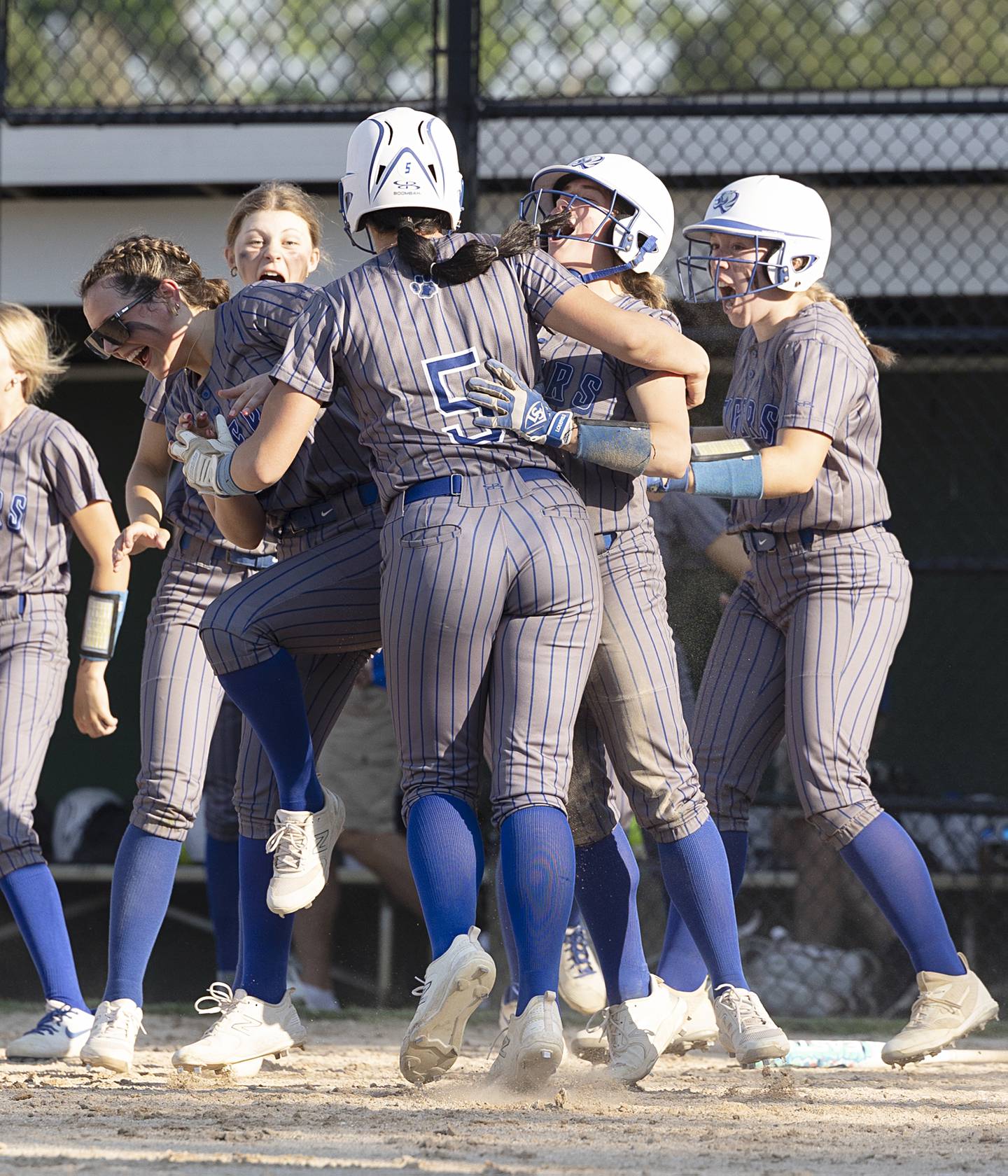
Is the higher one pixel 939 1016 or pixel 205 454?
pixel 205 454

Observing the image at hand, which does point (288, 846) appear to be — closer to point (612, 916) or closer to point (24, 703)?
point (612, 916)

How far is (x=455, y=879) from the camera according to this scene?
2586 millimetres

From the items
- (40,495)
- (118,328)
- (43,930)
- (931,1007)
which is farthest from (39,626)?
(931,1007)

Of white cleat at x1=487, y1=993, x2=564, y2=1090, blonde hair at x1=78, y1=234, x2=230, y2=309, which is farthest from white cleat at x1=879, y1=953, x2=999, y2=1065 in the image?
blonde hair at x1=78, y1=234, x2=230, y2=309

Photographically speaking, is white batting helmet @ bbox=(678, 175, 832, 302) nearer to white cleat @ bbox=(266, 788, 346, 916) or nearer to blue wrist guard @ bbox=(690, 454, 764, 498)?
blue wrist guard @ bbox=(690, 454, 764, 498)

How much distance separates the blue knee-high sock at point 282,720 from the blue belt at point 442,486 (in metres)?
0.48

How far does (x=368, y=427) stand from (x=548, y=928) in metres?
0.91

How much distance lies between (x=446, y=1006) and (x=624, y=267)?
4.93 feet

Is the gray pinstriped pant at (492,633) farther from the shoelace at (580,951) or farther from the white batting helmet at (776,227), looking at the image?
the shoelace at (580,951)

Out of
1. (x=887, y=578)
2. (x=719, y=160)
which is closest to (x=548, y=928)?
(x=887, y=578)

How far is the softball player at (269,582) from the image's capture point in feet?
9.49

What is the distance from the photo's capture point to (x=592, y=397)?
2949mm

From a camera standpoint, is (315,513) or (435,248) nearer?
(435,248)

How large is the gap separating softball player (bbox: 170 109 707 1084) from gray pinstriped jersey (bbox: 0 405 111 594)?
1.21m
